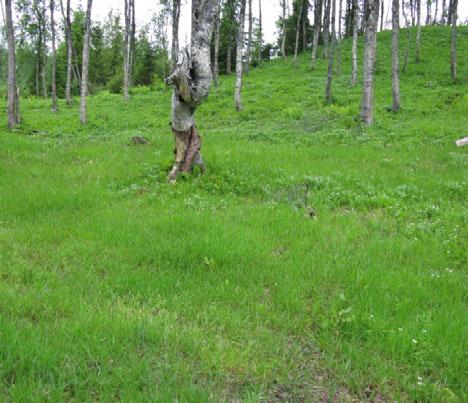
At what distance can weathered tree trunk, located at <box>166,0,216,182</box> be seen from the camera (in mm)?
8852

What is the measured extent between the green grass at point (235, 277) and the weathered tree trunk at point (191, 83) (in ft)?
2.22

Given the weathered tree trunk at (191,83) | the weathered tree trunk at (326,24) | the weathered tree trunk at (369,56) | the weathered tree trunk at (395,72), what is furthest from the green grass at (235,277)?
the weathered tree trunk at (326,24)

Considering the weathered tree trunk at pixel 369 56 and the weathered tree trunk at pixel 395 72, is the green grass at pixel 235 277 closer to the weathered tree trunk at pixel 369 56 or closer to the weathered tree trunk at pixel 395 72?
the weathered tree trunk at pixel 369 56

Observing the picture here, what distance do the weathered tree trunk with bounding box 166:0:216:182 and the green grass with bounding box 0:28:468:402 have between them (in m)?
0.68

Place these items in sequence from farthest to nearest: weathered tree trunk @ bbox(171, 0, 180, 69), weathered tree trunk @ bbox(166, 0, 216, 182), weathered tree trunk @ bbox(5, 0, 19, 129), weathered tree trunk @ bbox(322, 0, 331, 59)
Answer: weathered tree trunk @ bbox(322, 0, 331, 59)
weathered tree trunk @ bbox(171, 0, 180, 69)
weathered tree trunk @ bbox(5, 0, 19, 129)
weathered tree trunk @ bbox(166, 0, 216, 182)

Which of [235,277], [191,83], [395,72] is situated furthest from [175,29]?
[235,277]

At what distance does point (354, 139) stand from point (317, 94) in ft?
37.0

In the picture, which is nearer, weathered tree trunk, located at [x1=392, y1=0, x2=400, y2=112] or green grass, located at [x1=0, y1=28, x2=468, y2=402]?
green grass, located at [x1=0, y1=28, x2=468, y2=402]

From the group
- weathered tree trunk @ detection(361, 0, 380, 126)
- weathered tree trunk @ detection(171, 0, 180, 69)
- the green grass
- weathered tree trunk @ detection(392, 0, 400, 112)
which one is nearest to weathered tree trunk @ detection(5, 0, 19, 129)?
the green grass

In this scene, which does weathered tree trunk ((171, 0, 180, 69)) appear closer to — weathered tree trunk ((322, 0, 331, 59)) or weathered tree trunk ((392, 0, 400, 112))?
weathered tree trunk ((322, 0, 331, 59))

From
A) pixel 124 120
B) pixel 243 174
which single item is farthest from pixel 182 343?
pixel 124 120

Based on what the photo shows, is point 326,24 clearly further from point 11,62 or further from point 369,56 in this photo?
point 11,62

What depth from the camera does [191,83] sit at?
8.92 m

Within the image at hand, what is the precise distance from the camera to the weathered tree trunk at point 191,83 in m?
8.85
